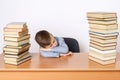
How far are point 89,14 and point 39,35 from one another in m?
0.50

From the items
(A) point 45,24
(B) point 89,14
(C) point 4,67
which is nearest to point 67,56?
(B) point 89,14

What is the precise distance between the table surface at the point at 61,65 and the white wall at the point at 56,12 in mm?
866

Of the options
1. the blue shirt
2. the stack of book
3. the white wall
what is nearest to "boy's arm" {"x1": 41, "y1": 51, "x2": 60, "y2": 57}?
the blue shirt

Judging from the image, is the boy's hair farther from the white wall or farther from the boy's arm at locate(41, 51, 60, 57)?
the white wall

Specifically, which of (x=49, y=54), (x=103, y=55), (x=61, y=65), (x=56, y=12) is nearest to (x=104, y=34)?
(x=103, y=55)

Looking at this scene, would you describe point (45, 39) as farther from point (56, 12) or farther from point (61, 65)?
point (56, 12)

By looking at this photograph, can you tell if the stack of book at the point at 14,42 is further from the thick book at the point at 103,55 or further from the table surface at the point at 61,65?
the thick book at the point at 103,55

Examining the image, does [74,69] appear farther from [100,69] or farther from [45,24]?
[45,24]

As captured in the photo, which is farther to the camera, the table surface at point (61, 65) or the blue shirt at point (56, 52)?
the blue shirt at point (56, 52)

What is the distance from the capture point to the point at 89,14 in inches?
68.7

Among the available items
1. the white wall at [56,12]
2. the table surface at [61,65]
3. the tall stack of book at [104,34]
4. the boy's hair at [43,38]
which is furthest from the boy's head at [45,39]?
the white wall at [56,12]

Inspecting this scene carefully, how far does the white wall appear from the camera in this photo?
8.70 feet

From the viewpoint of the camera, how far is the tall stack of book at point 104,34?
1.68m

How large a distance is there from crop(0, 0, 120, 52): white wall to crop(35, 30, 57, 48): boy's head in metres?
0.79
